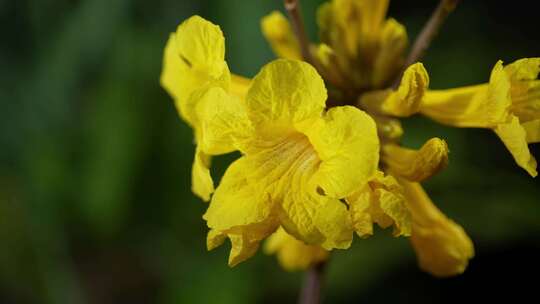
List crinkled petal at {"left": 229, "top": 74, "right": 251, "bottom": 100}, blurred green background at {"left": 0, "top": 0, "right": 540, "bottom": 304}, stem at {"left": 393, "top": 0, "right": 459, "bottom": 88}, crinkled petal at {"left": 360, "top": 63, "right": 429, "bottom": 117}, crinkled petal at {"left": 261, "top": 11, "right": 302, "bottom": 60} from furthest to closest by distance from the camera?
blurred green background at {"left": 0, "top": 0, "right": 540, "bottom": 304} → crinkled petal at {"left": 261, "top": 11, "right": 302, "bottom": 60} → crinkled petal at {"left": 229, "top": 74, "right": 251, "bottom": 100} → stem at {"left": 393, "top": 0, "right": 459, "bottom": 88} → crinkled petal at {"left": 360, "top": 63, "right": 429, "bottom": 117}

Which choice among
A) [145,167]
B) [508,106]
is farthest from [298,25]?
[145,167]

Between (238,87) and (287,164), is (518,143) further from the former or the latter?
(238,87)

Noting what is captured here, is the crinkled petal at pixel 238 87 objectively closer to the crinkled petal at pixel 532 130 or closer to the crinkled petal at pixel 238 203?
the crinkled petal at pixel 238 203

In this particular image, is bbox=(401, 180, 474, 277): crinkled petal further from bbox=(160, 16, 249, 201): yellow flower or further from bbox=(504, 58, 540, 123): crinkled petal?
bbox=(160, 16, 249, 201): yellow flower

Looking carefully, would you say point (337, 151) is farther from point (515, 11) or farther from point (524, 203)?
point (515, 11)

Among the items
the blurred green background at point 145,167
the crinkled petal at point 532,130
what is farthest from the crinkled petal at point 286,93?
the blurred green background at point 145,167

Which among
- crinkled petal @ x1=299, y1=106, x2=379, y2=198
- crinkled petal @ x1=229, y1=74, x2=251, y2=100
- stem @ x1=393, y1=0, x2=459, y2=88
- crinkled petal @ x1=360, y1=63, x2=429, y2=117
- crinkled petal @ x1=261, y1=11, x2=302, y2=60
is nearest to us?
crinkled petal @ x1=299, y1=106, x2=379, y2=198

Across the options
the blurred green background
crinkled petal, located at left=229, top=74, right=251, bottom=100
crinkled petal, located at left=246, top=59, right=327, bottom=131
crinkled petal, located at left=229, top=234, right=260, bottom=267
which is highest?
crinkled petal, located at left=246, top=59, right=327, bottom=131

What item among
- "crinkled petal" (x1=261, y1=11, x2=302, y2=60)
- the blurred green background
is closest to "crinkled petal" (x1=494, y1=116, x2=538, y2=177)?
"crinkled petal" (x1=261, y1=11, x2=302, y2=60)
